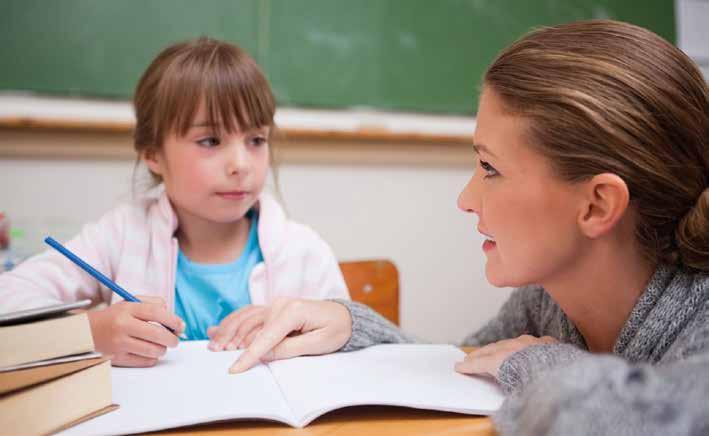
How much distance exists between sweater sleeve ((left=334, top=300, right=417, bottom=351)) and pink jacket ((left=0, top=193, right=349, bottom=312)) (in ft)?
1.15

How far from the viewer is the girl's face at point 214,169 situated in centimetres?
123

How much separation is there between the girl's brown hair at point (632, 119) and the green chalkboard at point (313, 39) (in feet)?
Result: 4.94

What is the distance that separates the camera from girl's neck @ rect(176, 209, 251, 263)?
53.0 inches

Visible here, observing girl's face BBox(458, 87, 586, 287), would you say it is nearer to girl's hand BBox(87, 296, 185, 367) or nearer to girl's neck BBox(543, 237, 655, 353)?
girl's neck BBox(543, 237, 655, 353)

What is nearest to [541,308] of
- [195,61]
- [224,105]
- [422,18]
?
[224,105]

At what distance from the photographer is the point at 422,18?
93.0 inches

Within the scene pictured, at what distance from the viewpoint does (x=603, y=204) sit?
73 centimetres

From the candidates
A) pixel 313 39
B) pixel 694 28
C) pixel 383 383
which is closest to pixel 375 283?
pixel 383 383

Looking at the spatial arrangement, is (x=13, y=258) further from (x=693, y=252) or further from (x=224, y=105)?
(x=693, y=252)

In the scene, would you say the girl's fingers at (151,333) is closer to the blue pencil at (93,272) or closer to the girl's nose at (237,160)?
the blue pencil at (93,272)

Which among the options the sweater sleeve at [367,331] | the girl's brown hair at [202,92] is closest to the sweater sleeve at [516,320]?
the sweater sleeve at [367,331]

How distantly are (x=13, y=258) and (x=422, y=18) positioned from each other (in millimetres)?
1627

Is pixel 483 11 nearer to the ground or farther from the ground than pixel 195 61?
farther from the ground

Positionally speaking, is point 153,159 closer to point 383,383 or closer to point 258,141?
point 258,141
